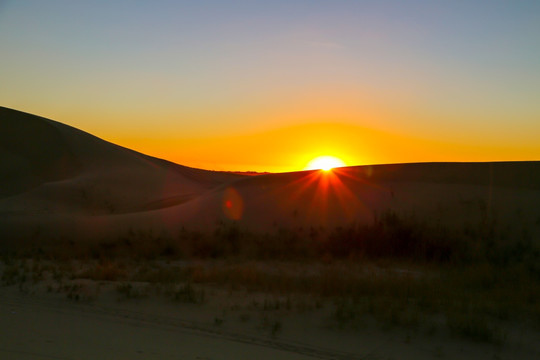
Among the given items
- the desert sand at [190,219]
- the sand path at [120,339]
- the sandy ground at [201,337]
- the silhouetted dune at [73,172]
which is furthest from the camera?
the silhouetted dune at [73,172]

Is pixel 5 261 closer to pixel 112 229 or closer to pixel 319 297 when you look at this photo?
pixel 112 229

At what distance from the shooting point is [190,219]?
19.7 meters

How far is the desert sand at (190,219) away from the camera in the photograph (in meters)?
6.72

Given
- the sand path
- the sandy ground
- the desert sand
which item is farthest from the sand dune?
the sand path

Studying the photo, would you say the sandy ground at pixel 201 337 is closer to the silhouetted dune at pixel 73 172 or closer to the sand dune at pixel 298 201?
the sand dune at pixel 298 201

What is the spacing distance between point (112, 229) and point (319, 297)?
37.5 feet

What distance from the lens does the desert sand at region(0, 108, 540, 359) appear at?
672 centimetres

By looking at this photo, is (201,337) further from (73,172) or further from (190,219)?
(73,172)

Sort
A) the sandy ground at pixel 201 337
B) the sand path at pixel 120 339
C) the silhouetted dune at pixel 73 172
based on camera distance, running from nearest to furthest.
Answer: the sand path at pixel 120 339 < the sandy ground at pixel 201 337 < the silhouetted dune at pixel 73 172

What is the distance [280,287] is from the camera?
9773 mm

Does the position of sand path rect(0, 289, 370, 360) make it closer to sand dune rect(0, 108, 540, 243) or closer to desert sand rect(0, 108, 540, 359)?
desert sand rect(0, 108, 540, 359)

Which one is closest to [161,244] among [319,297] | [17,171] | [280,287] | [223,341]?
[280,287]

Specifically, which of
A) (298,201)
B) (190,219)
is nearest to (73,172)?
(190,219)

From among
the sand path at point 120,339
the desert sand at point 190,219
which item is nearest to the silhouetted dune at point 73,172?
the desert sand at point 190,219
